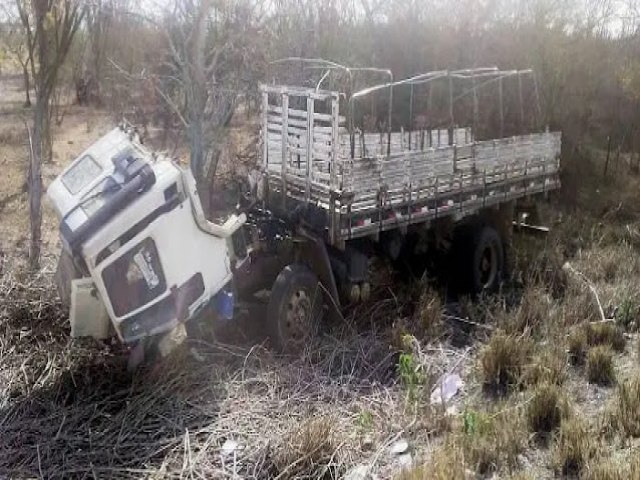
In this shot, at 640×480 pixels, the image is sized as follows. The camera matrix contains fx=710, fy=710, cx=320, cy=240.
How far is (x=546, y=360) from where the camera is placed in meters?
5.63

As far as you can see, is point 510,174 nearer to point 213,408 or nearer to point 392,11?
point 213,408

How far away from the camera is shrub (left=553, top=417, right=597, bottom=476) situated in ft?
13.9

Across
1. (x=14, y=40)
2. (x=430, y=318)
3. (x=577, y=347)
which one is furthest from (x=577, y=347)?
(x=14, y=40)

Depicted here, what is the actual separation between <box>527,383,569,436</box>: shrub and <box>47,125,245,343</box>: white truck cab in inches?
99.6

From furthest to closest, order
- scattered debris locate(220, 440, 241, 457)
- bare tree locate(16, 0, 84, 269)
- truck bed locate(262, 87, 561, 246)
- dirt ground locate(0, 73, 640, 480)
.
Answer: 1. bare tree locate(16, 0, 84, 269)
2. truck bed locate(262, 87, 561, 246)
3. scattered debris locate(220, 440, 241, 457)
4. dirt ground locate(0, 73, 640, 480)

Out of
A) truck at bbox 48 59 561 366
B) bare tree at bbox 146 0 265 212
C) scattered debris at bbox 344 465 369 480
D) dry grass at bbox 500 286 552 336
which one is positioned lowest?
scattered debris at bbox 344 465 369 480

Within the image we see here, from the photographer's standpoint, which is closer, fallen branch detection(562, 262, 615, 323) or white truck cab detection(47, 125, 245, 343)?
white truck cab detection(47, 125, 245, 343)

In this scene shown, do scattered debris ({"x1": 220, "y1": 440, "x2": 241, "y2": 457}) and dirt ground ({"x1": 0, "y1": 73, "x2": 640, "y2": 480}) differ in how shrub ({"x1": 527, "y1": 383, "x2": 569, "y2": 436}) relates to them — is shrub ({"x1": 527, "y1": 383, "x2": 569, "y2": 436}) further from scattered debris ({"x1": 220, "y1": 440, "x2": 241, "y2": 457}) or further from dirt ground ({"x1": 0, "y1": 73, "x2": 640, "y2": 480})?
scattered debris ({"x1": 220, "y1": 440, "x2": 241, "y2": 457})

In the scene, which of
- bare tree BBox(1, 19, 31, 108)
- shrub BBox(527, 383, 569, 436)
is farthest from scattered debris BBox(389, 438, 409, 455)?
bare tree BBox(1, 19, 31, 108)

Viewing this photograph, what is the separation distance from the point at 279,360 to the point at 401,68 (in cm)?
1240

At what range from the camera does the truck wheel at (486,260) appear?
850 centimetres

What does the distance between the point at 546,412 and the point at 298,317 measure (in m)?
2.33

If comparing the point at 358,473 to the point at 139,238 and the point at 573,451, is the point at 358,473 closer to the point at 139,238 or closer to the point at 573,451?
the point at 573,451

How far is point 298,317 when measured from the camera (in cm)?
631
